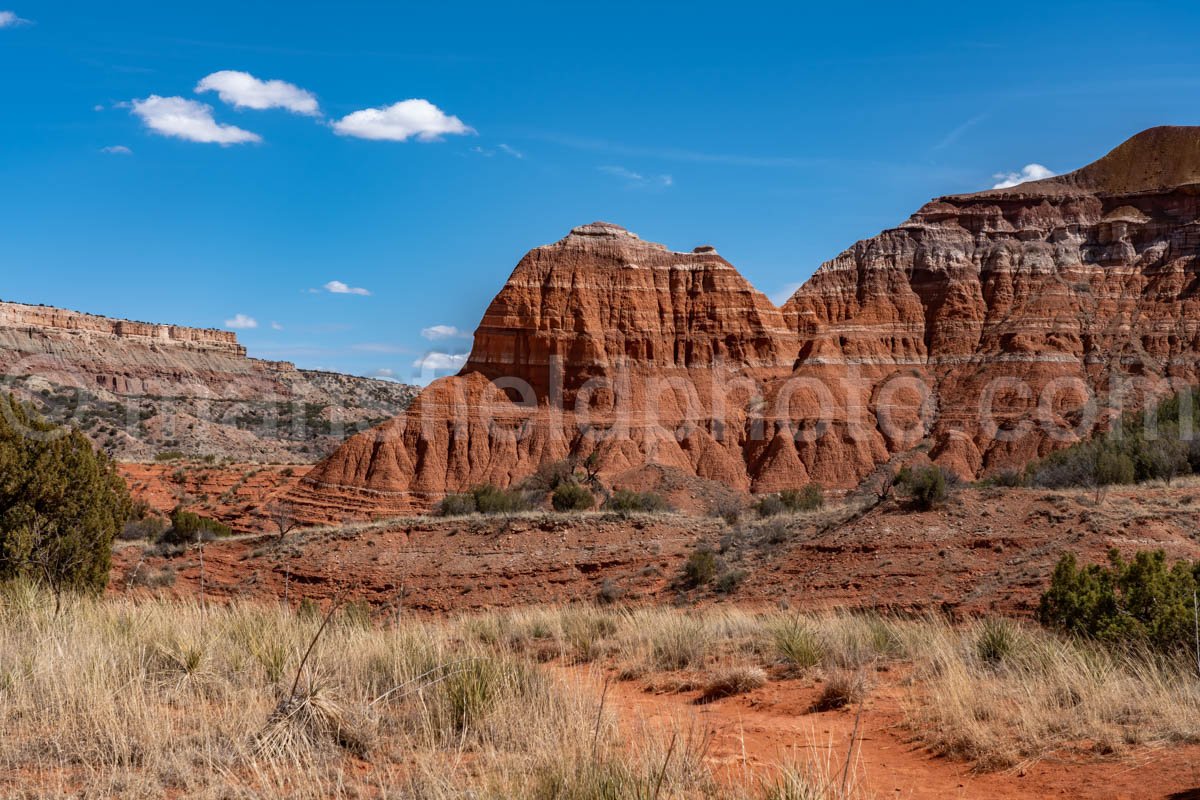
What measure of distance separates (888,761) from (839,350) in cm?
6000

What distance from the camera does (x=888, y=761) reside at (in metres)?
5.38

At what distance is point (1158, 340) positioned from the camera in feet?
186

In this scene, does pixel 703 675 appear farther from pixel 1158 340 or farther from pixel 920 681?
pixel 1158 340

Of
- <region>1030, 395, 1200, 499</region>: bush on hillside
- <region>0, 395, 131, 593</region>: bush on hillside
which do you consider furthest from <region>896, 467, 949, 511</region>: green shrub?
<region>0, 395, 131, 593</region>: bush on hillside

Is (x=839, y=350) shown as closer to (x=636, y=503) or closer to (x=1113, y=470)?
(x=636, y=503)

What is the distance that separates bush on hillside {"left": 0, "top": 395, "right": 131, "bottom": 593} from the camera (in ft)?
38.8

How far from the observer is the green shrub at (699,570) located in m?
20.6

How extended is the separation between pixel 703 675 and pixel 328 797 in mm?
4623

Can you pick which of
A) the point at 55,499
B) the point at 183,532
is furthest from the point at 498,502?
the point at 55,499

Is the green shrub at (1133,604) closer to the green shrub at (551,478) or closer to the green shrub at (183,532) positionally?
the green shrub at (551,478)

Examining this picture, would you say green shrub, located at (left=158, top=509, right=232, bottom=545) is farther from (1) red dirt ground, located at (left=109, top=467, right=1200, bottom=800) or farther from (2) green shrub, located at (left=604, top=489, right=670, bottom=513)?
(2) green shrub, located at (left=604, top=489, right=670, bottom=513)

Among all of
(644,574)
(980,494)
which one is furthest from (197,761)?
(980,494)

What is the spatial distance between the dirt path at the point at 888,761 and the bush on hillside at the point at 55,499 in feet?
31.0

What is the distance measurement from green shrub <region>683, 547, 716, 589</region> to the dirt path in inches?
546
